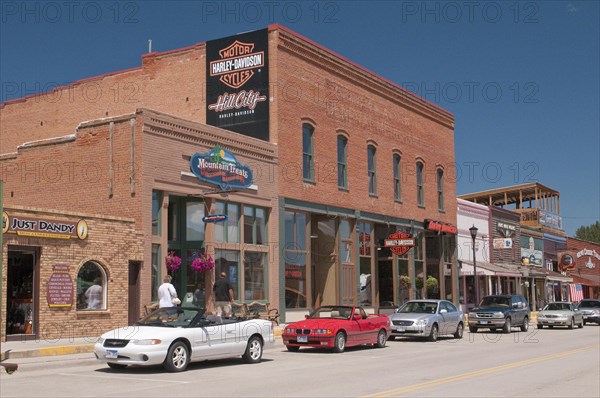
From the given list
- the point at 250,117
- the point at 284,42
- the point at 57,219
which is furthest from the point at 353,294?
the point at 57,219

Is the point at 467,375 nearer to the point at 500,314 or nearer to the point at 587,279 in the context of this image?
the point at 500,314

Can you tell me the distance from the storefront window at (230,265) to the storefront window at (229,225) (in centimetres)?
49

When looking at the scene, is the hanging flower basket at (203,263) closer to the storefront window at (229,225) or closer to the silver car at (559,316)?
the storefront window at (229,225)

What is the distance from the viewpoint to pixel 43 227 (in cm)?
1975

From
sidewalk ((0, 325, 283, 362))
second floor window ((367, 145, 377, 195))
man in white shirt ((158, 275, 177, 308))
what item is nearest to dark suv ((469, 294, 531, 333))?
second floor window ((367, 145, 377, 195))

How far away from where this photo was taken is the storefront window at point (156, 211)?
78.3ft

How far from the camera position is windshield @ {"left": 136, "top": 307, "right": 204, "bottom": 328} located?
1530cm

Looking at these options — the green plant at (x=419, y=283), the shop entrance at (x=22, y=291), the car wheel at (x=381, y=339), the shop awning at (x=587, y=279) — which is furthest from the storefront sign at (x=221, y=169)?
the shop awning at (x=587, y=279)

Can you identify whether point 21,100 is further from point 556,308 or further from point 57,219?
point 556,308

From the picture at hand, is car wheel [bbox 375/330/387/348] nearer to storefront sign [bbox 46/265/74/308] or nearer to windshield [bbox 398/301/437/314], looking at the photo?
windshield [bbox 398/301/437/314]

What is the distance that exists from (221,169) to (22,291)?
8909mm

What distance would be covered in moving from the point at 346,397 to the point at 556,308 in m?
27.7

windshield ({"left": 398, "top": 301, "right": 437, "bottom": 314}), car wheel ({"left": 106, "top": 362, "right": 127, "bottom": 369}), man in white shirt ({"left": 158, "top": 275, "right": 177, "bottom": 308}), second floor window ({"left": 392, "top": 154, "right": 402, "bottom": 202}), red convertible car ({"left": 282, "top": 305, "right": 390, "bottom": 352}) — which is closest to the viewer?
car wheel ({"left": 106, "top": 362, "right": 127, "bottom": 369})

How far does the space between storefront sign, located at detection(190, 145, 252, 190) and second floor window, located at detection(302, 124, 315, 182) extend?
4.40m
